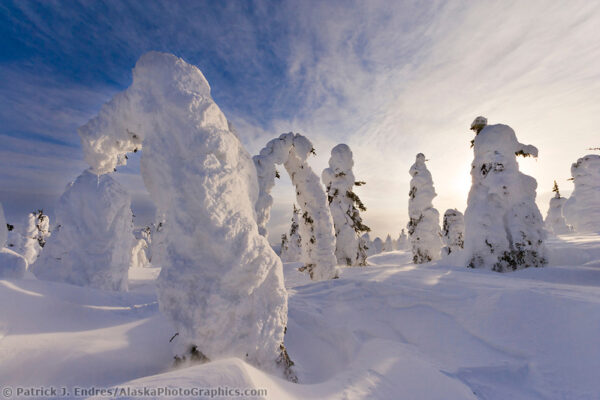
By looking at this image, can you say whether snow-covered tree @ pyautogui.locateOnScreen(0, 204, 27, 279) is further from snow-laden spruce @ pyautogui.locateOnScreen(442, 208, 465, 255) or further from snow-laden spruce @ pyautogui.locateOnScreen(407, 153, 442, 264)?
snow-laden spruce @ pyautogui.locateOnScreen(442, 208, 465, 255)

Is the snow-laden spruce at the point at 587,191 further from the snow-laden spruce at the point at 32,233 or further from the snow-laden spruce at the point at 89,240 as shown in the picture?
the snow-laden spruce at the point at 32,233

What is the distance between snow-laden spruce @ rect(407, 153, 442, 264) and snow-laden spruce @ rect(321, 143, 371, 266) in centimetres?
359

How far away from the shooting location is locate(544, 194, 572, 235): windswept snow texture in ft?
79.7

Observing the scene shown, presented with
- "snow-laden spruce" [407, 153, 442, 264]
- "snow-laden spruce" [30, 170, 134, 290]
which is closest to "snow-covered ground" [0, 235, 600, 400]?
"snow-laden spruce" [30, 170, 134, 290]

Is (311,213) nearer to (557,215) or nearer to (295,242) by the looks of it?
(295,242)

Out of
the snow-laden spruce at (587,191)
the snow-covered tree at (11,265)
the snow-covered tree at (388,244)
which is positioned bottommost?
the snow-covered tree at (388,244)

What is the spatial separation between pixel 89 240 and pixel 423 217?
1723 cm

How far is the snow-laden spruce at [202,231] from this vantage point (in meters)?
3.31

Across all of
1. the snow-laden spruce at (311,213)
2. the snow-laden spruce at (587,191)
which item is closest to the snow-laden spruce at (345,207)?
the snow-laden spruce at (311,213)

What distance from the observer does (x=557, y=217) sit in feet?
81.0

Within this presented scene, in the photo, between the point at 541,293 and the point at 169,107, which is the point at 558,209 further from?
the point at 169,107

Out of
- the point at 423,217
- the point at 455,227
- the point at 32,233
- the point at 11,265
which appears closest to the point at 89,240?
the point at 11,265

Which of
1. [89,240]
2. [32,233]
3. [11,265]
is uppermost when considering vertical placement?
[32,233]

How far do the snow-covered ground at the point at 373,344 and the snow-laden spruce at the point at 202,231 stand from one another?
2.20ft
